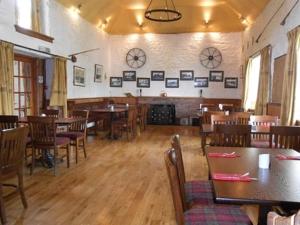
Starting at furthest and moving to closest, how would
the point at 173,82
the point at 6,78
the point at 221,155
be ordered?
1. the point at 173,82
2. the point at 6,78
3. the point at 221,155

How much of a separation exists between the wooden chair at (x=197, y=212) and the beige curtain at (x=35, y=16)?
5676 mm

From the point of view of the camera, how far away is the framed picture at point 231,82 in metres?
10.7

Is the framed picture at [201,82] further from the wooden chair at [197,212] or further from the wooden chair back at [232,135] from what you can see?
the wooden chair at [197,212]

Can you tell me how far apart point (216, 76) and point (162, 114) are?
2463 mm

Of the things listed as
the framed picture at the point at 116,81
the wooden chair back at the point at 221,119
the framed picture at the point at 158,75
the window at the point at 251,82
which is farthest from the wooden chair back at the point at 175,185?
the framed picture at the point at 116,81

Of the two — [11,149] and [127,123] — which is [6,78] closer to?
[11,149]

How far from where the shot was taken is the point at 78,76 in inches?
333

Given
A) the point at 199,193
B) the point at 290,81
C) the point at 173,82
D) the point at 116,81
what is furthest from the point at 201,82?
the point at 199,193

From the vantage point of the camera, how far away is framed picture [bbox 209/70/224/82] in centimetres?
1074

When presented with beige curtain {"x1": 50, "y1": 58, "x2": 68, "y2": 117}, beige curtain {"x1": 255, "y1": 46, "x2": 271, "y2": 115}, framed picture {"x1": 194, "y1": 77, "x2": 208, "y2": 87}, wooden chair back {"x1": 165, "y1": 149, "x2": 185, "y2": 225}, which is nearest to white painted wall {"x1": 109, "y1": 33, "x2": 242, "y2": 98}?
framed picture {"x1": 194, "y1": 77, "x2": 208, "y2": 87}

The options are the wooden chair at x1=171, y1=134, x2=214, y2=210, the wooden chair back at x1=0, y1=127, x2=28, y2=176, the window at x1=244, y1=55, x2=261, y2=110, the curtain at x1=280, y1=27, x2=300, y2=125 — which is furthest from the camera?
the window at x1=244, y1=55, x2=261, y2=110

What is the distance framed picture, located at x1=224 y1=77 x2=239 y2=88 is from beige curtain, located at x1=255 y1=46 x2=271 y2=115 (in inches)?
146

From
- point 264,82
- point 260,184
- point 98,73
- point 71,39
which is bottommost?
point 260,184

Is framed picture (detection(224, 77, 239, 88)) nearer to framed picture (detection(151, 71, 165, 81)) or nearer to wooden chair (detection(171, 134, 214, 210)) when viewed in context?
framed picture (detection(151, 71, 165, 81))
